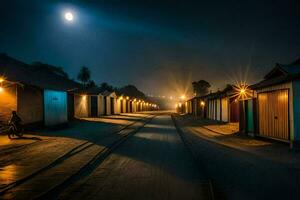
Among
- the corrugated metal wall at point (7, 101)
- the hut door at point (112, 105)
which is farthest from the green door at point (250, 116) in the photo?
the hut door at point (112, 105)

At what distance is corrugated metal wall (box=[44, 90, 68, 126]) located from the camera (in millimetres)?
22438

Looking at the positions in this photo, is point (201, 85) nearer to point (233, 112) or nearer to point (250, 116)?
point (233, 112)

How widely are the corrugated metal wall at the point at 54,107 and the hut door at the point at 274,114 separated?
1587 centimetres

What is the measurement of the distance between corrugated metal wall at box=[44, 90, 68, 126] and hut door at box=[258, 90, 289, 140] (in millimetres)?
15874

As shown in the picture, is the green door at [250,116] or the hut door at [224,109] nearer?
the green door at [250,116]

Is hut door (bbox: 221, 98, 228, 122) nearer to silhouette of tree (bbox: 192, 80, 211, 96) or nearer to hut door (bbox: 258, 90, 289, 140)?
hut door (bbox: 258, 90, 289, 140)

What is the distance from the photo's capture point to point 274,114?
14.1 m

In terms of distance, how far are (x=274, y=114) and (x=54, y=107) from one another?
56.6ft

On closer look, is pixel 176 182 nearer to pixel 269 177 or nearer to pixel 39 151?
pixel 269 177

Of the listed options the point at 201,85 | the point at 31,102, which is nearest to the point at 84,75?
the point at 201,85

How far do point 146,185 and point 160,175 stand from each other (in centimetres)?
107

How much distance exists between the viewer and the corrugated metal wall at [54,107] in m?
22.4

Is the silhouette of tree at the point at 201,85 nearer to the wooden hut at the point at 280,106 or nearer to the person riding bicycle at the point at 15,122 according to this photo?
the wooden hut at the point at 280,106

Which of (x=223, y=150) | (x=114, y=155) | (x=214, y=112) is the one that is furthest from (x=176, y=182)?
(x=214, y=112)
